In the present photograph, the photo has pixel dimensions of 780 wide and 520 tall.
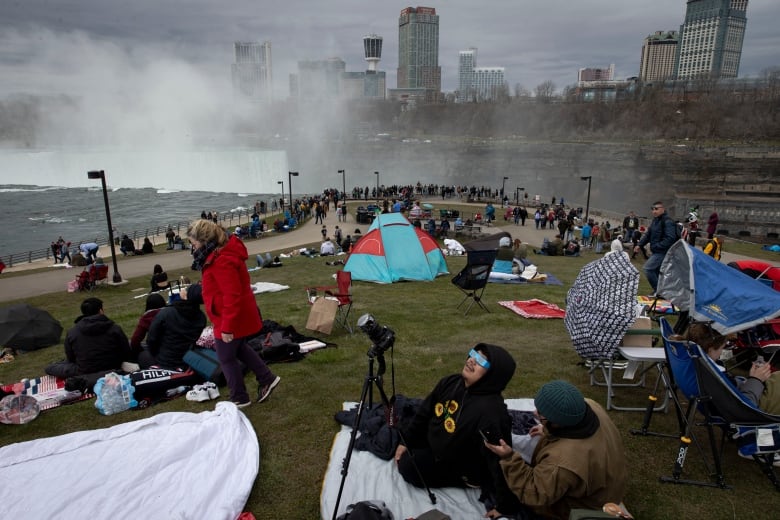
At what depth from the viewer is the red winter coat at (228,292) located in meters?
4.31

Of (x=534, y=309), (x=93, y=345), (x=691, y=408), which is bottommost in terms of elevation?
(x=534, y=309)

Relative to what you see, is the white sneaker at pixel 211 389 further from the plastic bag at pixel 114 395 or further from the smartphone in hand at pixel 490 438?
the smartphone in hand at pixel 490 438

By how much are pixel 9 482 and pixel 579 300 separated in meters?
5.30

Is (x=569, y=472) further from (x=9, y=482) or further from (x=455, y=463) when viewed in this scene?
(x=9, y=482)

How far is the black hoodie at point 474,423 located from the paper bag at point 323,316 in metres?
3.80

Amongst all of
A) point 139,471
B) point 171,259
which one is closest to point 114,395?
point 139,471

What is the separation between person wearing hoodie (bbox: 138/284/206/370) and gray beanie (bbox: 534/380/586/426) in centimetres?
398

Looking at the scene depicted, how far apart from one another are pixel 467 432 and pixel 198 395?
10.3 ft

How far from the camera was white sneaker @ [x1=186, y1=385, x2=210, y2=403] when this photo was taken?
4.98m

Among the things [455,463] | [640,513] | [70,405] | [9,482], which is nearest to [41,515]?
[9,482]

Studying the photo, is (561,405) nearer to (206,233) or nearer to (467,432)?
(467,432)

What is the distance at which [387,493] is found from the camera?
3.56 meters

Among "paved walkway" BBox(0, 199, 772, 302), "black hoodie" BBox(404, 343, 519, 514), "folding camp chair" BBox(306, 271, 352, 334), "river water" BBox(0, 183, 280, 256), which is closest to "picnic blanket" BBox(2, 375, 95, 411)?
"folding camp chair" BBox(306, 271, 352, 334)

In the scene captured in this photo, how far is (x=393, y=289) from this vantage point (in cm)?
1129
